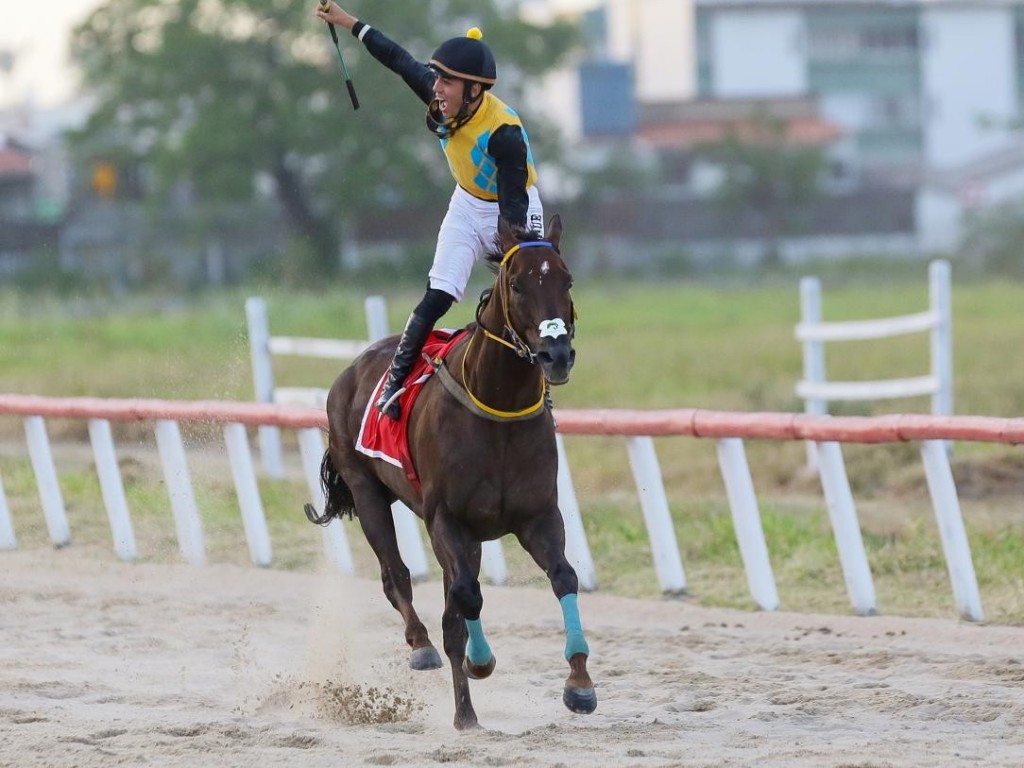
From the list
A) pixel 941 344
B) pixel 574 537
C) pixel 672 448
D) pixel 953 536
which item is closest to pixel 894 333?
pixel 941 344

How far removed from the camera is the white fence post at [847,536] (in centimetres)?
816

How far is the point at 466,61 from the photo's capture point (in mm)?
6289

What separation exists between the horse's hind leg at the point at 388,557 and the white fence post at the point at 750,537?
6.25 ft

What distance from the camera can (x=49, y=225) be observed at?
161 feet

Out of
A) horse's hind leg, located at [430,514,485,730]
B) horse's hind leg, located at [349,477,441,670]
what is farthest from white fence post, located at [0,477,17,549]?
horse's hind leg, located at [430,514,485,730]

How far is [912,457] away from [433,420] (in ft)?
25.1

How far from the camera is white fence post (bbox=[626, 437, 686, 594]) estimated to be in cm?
884

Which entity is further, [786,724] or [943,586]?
[943,586]

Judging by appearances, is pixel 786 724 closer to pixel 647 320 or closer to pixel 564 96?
pixel 647 320

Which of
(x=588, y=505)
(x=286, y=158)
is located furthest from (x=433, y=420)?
(x=286, y=158)

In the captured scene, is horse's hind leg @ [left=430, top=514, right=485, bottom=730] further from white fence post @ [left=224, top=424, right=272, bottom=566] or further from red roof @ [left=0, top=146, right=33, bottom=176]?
red roof @ [left=0, top=146, right=33, bottom=176]

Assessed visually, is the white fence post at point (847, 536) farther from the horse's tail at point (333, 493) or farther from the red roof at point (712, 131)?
the red roof at point (712, 131)

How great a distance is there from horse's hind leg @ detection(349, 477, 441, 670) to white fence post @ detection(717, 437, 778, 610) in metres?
1.91

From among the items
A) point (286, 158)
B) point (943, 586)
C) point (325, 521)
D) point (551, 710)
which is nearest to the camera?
point (551, 710)
